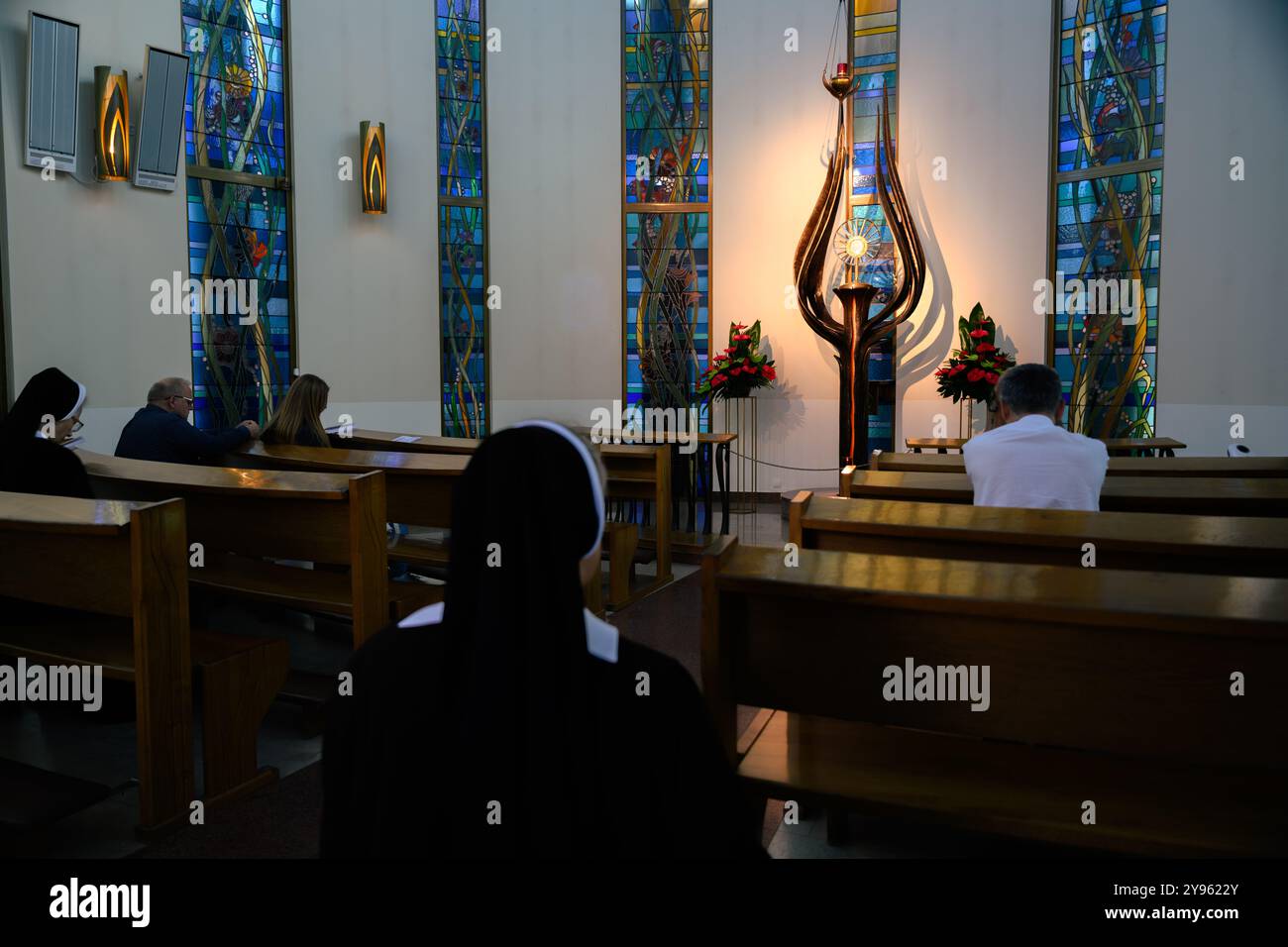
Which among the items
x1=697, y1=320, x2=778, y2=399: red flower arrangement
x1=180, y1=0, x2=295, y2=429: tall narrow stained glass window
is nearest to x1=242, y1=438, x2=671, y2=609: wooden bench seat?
x1=180, y1=0, x2=295, y2=429: tall narrow stained glass window

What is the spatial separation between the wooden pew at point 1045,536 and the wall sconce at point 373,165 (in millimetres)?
6910

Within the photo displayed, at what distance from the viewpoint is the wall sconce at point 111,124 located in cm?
648

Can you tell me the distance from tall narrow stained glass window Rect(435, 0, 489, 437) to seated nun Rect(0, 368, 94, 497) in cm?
576

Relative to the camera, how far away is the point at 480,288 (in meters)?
9.52

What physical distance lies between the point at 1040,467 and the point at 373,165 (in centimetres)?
699

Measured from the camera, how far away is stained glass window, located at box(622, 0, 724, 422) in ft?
31.4

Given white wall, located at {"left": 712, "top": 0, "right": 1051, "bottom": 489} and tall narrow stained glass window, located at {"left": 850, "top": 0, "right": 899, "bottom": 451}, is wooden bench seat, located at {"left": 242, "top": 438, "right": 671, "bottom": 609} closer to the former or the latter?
white wall, located at {"left": 712, "top": 0, "right": 1051, "bottom": 489}

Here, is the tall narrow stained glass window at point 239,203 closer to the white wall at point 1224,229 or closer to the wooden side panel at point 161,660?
the wooden side panel at point 161,660

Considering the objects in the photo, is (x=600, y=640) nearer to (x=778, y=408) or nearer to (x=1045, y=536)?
(x=1045, y=536)

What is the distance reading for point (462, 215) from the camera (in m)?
9.40

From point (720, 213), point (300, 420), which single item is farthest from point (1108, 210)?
point (300, 420)
